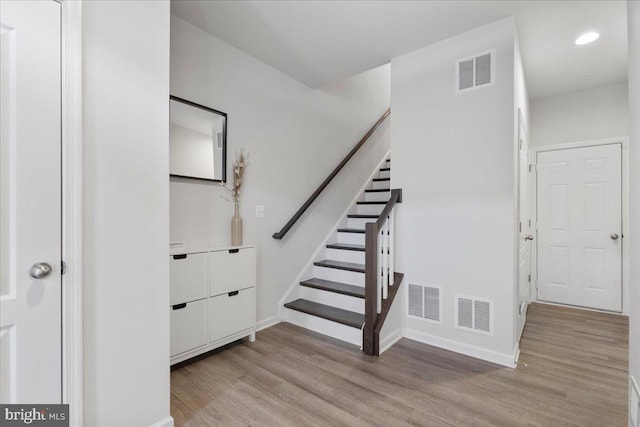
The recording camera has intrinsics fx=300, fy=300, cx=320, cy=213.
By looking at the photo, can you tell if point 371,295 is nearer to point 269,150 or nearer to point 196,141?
point 269,150

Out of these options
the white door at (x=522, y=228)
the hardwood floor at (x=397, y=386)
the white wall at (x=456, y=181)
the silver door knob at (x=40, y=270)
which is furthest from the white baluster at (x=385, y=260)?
the silver door knob at (x=40, y=270)

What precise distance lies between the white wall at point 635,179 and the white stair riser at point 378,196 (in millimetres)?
2797

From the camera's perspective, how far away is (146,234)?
1502 millimetres

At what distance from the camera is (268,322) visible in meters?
3.03

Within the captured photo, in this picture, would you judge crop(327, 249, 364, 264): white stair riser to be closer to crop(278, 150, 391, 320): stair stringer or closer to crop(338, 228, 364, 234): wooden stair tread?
crop(278, 150, 391, 320): stair stringer

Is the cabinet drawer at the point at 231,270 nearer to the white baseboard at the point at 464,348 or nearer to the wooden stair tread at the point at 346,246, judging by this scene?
the wooden stair tread at the point at 346,246

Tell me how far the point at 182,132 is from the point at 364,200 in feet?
8.95

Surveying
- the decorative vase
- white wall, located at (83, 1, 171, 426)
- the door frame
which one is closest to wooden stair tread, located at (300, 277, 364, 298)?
the decorative vase

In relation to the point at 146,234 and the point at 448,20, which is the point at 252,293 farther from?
the point at 448,20

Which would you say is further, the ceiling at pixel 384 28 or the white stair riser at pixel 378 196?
the white stair riser at pixel 378 196

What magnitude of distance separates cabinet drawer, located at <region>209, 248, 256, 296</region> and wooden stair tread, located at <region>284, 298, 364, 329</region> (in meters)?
0.65

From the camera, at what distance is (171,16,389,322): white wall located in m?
2.41

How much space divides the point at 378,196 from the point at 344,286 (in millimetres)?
1656

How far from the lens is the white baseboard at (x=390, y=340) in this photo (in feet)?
8.23
